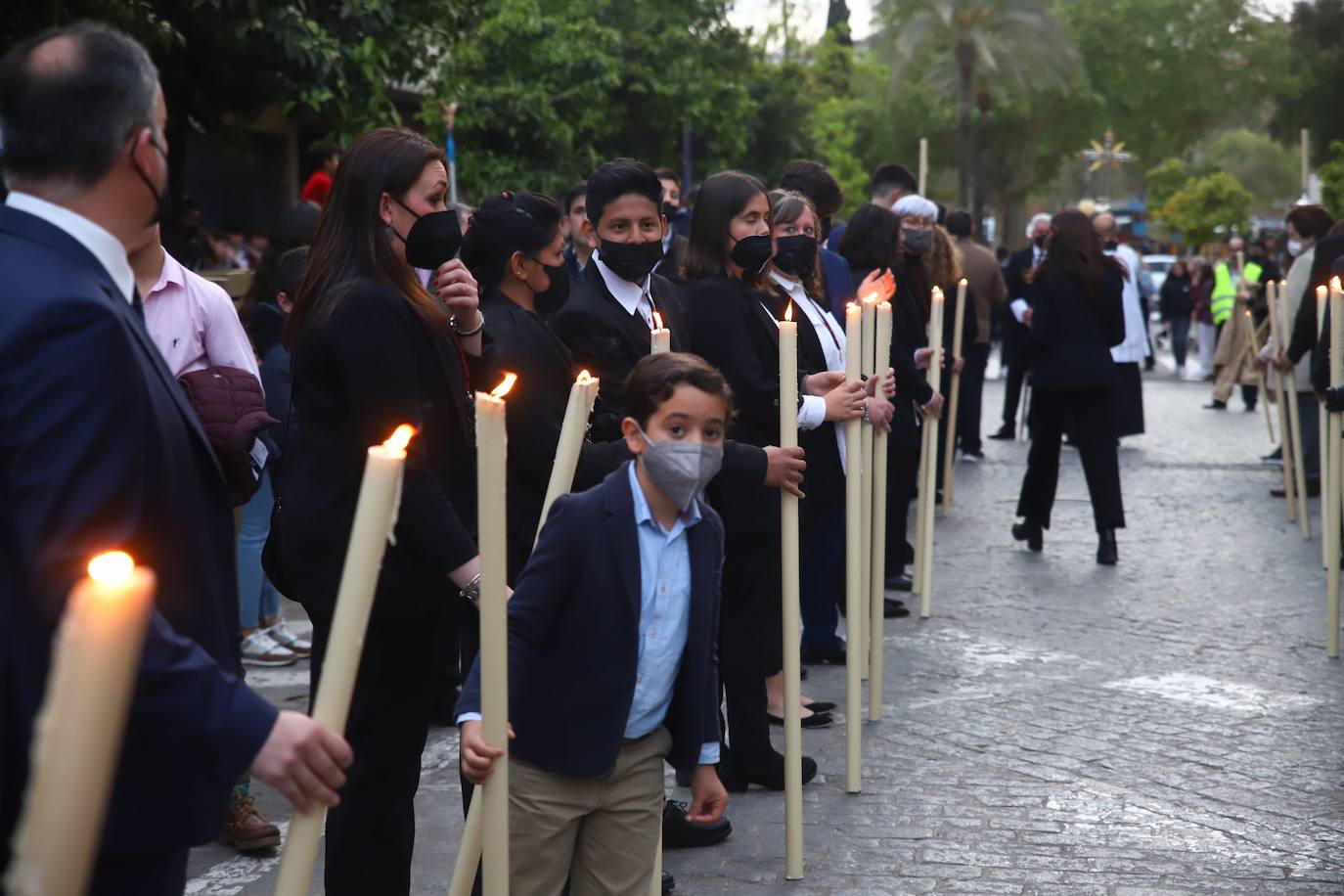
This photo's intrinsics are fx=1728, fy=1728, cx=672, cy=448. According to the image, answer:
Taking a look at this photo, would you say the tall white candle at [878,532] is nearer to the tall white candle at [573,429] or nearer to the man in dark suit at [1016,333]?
the tall white candle at [573,429]

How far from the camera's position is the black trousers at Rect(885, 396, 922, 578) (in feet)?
26.6

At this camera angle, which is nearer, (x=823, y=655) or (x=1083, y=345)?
(x=823, y=655)

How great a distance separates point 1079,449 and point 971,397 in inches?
177

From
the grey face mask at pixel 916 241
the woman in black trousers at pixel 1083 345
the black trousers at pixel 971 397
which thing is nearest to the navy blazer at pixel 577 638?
the grey face mask at pixel 916 241

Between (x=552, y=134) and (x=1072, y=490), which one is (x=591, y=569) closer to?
(x=1072, y=490)

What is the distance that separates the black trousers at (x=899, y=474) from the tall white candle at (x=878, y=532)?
4.45ft

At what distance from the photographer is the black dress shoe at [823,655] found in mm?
7578

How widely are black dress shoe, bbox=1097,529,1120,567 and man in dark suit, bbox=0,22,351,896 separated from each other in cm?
846

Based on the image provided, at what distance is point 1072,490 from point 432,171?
1046 centimetres

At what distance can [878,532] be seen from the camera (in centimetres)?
618

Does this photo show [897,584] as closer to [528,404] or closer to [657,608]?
[528,404]

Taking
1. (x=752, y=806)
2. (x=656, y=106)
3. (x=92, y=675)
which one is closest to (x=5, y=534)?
(x=92, y=675)

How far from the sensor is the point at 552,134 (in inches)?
984

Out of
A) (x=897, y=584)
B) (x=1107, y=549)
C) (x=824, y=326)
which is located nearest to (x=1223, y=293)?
(x=1107, y=549)
